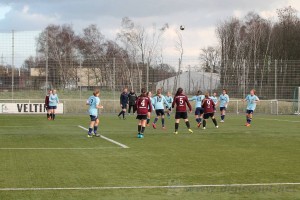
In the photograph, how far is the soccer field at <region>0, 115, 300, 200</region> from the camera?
8.29 m

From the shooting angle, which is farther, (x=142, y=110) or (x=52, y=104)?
(x=52, y=104)

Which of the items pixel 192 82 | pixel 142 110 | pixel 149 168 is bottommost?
pixel 149 168

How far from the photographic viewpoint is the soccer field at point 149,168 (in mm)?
8289

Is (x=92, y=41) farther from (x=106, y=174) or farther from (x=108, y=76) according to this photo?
(x=106, y=174)

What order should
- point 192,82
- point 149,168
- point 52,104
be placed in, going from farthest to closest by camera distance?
point 192,82 < point 52,104 < point 149,168

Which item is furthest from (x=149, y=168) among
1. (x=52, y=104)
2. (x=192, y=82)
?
(x=192, y=82)

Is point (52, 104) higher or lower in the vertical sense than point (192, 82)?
lower

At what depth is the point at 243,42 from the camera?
6241cm

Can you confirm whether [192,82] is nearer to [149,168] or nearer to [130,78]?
[130,78]

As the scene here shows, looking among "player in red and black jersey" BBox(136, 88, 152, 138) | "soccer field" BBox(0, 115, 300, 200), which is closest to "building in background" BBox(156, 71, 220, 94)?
"player in red and black jersey" BBox(136, 88, 152, 138)

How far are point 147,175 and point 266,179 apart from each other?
90.3 inches

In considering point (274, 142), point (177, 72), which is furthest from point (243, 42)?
point (274, 142)

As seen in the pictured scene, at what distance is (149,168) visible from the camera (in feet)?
35.6

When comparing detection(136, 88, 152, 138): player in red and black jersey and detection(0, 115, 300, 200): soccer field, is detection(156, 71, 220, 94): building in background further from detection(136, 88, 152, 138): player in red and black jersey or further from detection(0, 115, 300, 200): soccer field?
detection(0, 115, 300, 200): soccer field
